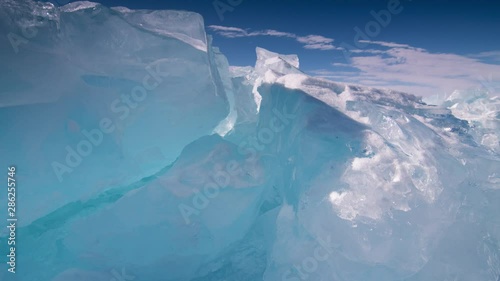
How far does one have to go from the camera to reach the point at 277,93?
4965 mm

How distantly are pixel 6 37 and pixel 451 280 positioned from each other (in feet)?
20.1

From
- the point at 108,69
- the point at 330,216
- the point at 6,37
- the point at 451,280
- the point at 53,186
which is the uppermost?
the point at 6,37

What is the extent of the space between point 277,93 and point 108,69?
107 inches

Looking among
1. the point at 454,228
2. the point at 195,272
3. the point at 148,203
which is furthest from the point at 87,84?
the point at 454,228

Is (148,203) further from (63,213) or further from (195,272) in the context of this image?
(63,213)

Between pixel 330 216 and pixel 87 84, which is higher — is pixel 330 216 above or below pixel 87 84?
below

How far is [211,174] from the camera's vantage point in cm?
437

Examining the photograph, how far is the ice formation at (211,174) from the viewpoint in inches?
137

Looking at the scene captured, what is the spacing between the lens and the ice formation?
3.47 m

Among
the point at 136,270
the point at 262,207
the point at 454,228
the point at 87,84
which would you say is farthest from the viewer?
the point at 262,207

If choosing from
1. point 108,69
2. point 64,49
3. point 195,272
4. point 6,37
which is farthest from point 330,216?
point 6,37

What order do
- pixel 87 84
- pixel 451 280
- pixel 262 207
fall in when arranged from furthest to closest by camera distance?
pixel 262 207, pixel 87 84, pixel 451 280

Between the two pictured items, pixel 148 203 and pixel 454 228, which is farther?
pixel 148 203

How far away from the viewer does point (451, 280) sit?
11.1 ft
